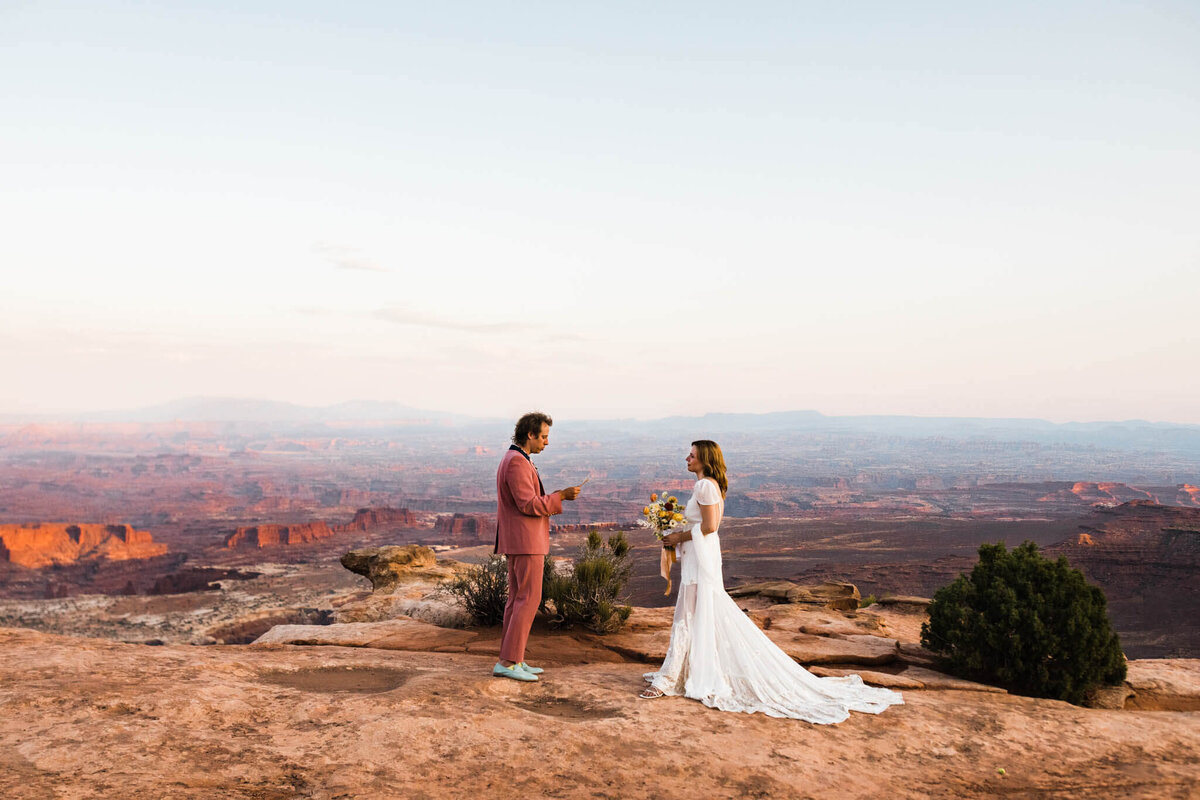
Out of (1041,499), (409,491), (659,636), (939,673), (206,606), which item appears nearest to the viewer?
(939,673)

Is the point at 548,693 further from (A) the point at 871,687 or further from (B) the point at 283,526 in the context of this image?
(B) the point at 283,526

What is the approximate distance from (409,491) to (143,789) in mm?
128716

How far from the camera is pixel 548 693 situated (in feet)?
20.0

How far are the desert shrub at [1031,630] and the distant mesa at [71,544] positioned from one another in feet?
238

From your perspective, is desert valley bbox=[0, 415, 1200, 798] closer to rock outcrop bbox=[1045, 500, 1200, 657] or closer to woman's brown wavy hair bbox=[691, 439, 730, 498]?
rock outcrop bbox=[1045, 500, 1200, 657]

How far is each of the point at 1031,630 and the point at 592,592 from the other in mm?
5046

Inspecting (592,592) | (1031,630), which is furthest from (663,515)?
(1031,630)

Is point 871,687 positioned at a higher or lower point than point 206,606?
higher

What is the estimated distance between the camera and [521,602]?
625cm

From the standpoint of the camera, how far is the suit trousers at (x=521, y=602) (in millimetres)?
6227

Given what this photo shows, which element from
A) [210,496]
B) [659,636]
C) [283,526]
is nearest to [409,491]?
[210,496]

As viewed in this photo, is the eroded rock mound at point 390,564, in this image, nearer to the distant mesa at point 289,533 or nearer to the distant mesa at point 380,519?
the distant mesa at point 289,533

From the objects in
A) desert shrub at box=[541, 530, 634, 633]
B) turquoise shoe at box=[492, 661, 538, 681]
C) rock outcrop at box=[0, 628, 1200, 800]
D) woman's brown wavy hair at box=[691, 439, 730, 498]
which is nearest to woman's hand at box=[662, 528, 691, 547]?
woman's brown wavy hair at box=[691, 439, 730, 498]

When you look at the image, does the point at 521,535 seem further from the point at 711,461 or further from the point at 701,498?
the point at 711,461
